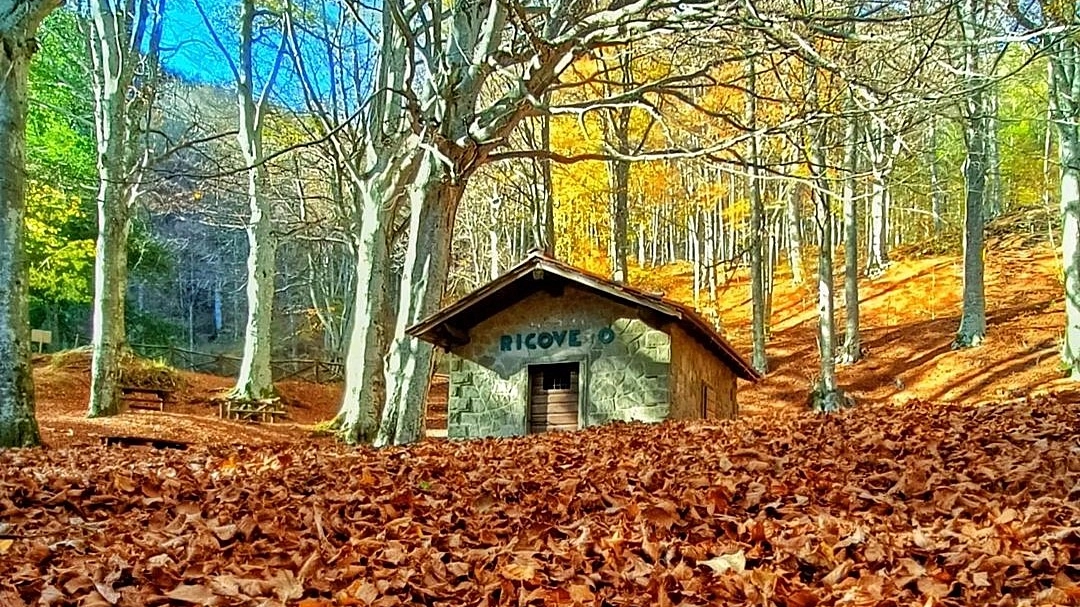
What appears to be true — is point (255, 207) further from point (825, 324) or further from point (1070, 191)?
point (1070, 191)

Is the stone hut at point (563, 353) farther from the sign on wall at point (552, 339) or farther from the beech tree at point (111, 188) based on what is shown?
A: the beech tree at point (111, 188)

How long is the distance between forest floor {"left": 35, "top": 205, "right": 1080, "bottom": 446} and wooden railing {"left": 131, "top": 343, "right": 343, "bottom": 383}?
2.01 meters

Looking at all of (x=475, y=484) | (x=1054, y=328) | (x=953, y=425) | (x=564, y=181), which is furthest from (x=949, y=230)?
(x=475, y=484)

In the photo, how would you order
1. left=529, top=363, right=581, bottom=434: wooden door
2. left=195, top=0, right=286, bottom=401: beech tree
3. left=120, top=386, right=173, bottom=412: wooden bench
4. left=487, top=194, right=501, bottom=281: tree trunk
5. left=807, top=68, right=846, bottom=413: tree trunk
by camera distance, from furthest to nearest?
left=487, top=194, right=501, bottom=281: tree trunk, left=120, top=386, right=173, bottom=412: wooden bench, left=195, top=0, right=286, bottom=401: beech tree, left=807, top=68, right=846, bottom=413: tree trunk, left=529, top=363, right=581, bottom=434: wooden door

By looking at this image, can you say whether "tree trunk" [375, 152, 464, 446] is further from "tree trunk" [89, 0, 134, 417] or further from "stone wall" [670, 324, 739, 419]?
"tree trunk" [89, 0, 134, 417]

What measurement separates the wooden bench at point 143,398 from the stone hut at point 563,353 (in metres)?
9.68

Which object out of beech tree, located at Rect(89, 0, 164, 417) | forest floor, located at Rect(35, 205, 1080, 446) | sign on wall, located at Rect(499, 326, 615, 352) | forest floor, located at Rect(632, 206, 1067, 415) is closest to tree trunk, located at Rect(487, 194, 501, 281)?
forest floor, located at Rect(35, 205, 1080, 446)

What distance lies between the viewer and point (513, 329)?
492 inches

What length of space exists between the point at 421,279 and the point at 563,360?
342cm

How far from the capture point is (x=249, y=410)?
58.8 feet

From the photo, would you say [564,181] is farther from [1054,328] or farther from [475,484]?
[475,484]

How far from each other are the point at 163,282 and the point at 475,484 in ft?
112

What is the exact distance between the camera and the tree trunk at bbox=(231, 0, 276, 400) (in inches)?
675

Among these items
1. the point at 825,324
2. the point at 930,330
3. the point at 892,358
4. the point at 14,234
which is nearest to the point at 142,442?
the point at 14,234
